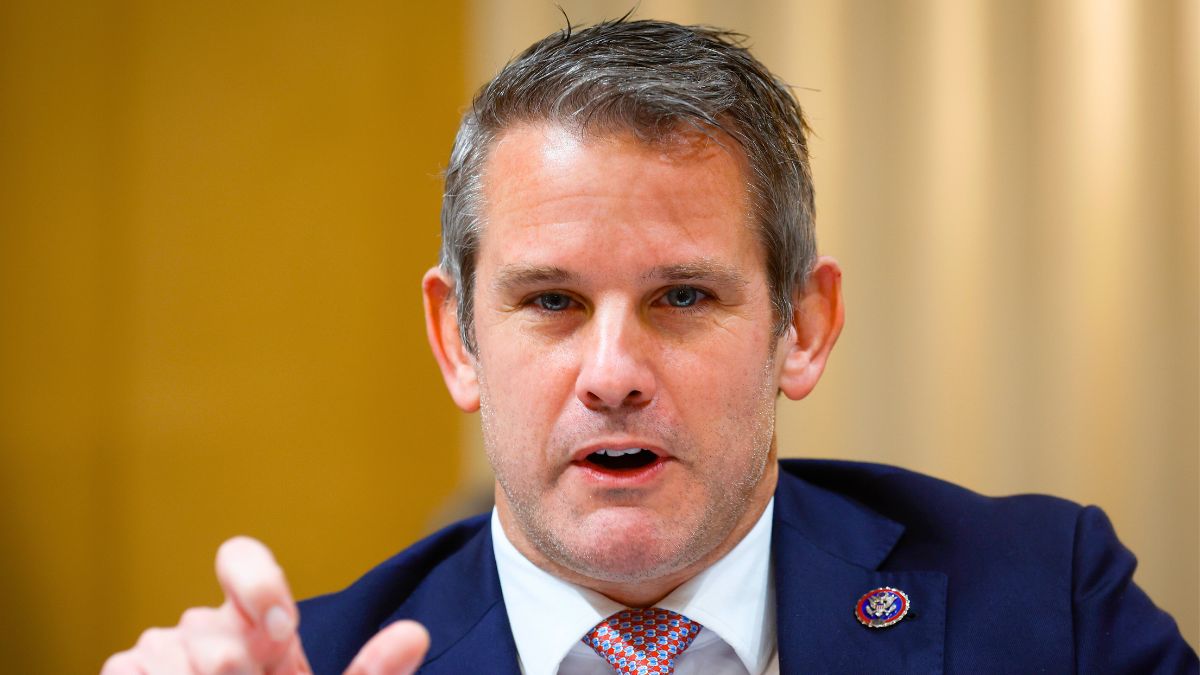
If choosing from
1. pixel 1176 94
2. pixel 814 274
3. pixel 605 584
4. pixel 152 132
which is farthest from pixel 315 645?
pixel 1176 94

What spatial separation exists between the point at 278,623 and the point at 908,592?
3.21 feet

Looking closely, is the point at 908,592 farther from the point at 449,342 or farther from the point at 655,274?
the point at 449,342

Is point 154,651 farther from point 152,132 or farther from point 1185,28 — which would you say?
point 1185,28

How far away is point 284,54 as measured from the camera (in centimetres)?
303

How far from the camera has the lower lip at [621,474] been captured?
1479 millimetres

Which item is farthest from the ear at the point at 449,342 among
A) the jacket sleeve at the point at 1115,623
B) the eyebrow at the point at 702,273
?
the jacket sleeve at the point at 1115,623

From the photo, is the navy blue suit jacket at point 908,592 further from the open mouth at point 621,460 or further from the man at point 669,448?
the open mouth at point 621,460

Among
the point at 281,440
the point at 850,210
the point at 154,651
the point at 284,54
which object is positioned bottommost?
the point at 281,440

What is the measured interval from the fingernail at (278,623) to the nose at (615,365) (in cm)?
51

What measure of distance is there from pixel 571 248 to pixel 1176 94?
1.98 m

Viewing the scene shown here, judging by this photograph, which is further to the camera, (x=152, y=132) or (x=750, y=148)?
(x=152, y=132)

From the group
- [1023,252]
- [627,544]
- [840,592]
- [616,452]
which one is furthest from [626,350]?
[1023,252]

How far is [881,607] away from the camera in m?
1.66

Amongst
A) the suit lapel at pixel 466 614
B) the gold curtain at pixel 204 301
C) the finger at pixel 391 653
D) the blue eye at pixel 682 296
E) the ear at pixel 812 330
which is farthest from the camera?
the gold curtain at pixel 204 301
